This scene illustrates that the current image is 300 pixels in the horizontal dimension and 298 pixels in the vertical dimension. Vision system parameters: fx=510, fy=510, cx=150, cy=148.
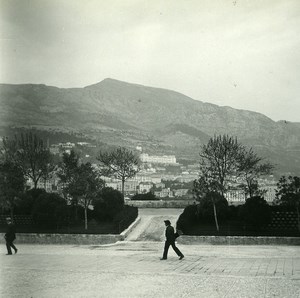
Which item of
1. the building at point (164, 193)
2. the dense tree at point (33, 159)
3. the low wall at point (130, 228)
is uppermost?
the dense tree at point (33, 159)

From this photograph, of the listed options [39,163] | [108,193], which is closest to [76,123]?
[39,163]

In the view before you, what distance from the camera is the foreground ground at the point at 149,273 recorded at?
10219 mm

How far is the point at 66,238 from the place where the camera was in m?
23.0

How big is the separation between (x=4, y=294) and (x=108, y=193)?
20902 mm

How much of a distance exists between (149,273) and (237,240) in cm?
1020

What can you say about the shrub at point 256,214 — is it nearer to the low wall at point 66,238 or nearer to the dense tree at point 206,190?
the dense tree at point 206,190

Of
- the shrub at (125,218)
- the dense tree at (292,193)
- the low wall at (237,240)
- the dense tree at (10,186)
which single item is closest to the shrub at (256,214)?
the dense tree at (292,193)

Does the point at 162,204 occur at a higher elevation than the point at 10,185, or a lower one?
lower

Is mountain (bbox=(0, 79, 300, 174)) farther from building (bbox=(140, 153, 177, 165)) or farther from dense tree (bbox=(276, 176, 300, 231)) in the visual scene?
dense tree (bbox=(276, 176, 300, 231))

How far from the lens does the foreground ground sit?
10.2 m

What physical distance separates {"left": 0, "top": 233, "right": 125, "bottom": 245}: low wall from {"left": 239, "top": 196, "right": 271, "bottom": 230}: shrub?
246 inches

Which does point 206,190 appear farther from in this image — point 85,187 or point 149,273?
point 149,273

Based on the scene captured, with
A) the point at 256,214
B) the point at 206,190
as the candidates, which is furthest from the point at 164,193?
the point at 256,214

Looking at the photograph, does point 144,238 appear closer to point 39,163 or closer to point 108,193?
point 108,193
